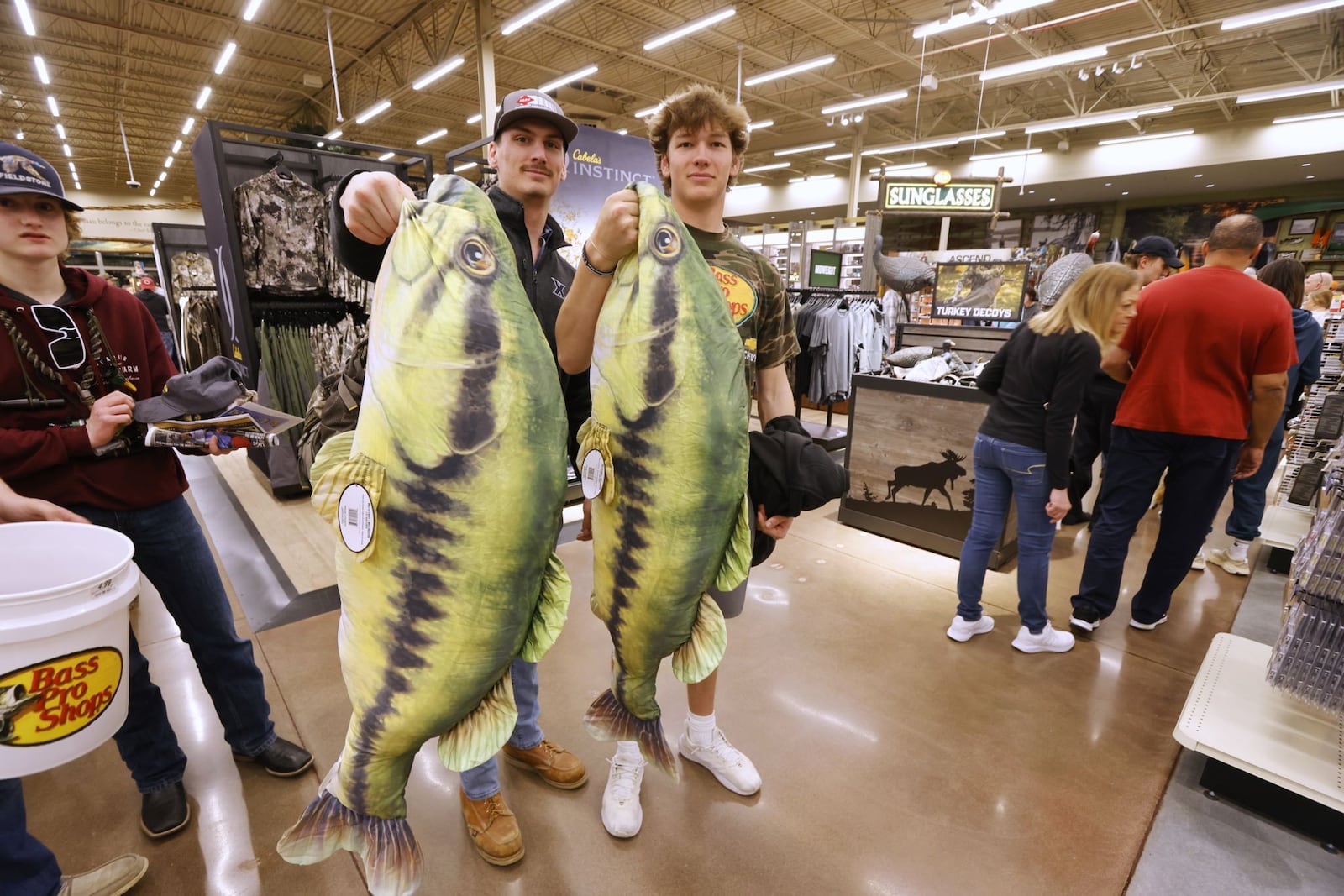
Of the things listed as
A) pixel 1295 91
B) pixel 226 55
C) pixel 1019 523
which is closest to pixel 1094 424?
pixel 1019 523

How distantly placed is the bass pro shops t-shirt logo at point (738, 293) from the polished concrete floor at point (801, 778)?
1.47m

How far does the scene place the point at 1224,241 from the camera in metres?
2.34

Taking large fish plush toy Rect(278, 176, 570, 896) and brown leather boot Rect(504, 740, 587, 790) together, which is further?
brown leather boot Rect(504, 740, 587, 790)

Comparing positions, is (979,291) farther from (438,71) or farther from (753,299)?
(438,71)

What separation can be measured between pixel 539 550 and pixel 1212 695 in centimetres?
252

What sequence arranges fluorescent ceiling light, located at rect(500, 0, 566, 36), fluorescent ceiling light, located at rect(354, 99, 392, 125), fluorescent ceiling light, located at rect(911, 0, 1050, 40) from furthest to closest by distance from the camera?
1. fluorescent ceiling light, located at rect(354, 99, 392, 125)
2. fluorescent ceiling light, located at rect(500, 0, 566, 36)
3. fluorescent ceiling light, located at rect(911, 0, 1050, 40)

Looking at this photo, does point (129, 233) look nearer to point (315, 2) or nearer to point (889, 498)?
point (315, 2)

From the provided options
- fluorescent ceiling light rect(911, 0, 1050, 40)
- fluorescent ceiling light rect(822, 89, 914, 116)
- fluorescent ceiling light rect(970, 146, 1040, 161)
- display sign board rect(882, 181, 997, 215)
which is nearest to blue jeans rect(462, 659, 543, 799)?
display sign board rect(882, 181, 997, 215)

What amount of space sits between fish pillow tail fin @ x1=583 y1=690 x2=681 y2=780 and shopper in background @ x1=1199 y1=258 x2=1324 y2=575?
3.98 m

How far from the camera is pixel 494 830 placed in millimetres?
1579

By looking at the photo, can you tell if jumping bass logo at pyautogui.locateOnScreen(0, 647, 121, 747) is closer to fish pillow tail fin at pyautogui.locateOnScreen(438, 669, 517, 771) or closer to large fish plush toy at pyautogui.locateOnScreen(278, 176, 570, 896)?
large fish plush toy at pyautogui.locateOnScreen(278, 176, 570, 896)

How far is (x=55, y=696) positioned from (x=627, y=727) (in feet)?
3.11

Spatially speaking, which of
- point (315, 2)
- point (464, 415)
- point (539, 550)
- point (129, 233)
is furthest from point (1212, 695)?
point (129, 233)

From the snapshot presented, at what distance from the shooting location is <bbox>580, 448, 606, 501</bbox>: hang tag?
2.70ft
